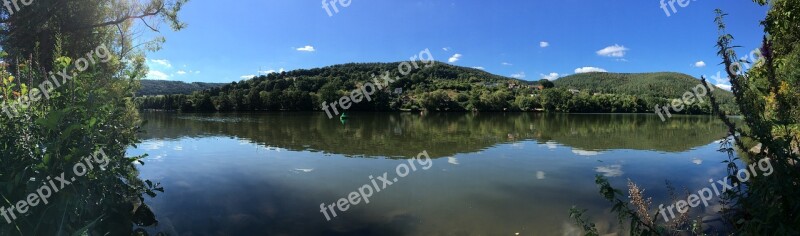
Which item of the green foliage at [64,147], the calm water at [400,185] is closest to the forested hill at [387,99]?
the calm water at [400,185]

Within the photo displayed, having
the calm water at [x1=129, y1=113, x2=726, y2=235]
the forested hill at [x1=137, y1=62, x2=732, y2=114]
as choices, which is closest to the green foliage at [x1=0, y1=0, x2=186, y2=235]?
the calm water at [x1=129, y1=113, x2=726, y2=235]

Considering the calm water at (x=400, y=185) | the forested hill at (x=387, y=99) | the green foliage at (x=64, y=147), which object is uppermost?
the forested hill at (x=387, y=99)

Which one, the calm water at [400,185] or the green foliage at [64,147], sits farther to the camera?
the calm water at [400,185]

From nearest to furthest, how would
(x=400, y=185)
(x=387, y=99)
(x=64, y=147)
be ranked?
1. (x=64, y=147)
2. (x=400, y=185)
3. (x=387, y=99)

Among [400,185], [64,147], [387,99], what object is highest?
[387,99]

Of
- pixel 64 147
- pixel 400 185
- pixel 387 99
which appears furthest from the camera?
pixel 387 99

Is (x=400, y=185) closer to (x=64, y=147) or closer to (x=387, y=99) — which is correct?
(x=64, y=147)

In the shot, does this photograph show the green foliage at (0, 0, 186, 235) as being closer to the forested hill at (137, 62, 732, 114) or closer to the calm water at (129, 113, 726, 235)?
the calm water at (129, 113, 726, 235)

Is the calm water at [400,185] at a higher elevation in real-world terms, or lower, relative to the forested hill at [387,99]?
lower

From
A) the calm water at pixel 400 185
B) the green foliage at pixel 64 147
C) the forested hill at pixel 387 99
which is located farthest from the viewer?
the forested hill at pixel 387 99

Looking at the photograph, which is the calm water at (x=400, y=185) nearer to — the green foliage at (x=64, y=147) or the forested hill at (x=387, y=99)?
the green foliage at (x=64, y=147)

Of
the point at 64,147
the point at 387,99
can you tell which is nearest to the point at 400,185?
the point at 64,147

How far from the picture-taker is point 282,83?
499 feet

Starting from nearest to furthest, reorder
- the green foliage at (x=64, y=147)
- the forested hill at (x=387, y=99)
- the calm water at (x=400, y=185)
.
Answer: the green foliage at (x=64, y=147)
the calm water at (x=400, y=185)
the forested hill at (x=387, y=99)
